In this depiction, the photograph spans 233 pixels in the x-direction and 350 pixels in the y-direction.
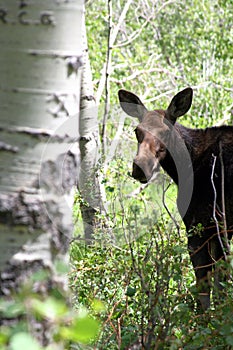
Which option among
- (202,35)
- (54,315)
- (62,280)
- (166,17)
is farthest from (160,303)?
(166,17)

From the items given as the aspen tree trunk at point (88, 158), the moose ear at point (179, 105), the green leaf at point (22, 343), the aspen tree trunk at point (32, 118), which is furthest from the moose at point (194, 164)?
the green leaf at point (22, 343)

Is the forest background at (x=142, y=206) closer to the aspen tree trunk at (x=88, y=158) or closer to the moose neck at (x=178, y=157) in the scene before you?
the aspen tree trunk at (x=88, y=158)

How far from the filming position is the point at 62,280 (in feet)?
8.02

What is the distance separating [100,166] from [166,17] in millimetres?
9678

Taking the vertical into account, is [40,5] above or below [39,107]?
above

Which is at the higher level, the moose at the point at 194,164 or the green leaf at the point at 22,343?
the green leaf at the point at 22,343

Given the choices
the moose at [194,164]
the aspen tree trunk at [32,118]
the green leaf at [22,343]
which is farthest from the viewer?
the moose at [194,164]

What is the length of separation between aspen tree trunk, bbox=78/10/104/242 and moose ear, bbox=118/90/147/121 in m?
0.41

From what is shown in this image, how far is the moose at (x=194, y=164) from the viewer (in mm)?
5879

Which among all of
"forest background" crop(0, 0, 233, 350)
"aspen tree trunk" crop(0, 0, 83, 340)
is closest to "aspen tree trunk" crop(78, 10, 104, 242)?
"forest background" crop(0, 0, 233, 350)

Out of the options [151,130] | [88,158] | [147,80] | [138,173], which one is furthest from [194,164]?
[147,80]

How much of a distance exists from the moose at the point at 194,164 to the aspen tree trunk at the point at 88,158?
59 cm

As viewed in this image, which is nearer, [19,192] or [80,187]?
[19,192]

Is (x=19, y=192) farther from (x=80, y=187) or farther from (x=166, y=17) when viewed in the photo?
(x=166, y=17)
